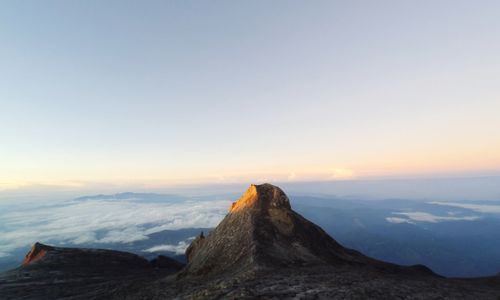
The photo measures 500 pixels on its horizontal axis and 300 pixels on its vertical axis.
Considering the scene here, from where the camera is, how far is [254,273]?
29.5 metres

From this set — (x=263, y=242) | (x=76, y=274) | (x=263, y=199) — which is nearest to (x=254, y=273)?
(x=263, y=242)

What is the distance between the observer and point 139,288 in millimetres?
39625

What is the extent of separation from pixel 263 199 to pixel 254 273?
27.0 m

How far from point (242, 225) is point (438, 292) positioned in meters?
27.5

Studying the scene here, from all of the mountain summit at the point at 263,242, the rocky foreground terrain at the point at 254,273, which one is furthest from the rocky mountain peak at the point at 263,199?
the rocky foreground terrain at the point at 254,273

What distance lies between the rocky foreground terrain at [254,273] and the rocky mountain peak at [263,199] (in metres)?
0.19

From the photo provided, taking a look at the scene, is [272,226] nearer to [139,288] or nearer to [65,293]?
[139,288]

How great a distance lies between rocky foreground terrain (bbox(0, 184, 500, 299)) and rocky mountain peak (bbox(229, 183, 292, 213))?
192 millimetres

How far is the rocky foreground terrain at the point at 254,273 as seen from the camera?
25811 mm

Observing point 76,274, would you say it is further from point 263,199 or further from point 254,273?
point 254,273

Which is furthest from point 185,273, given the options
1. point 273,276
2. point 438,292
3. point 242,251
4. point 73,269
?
point 73,269

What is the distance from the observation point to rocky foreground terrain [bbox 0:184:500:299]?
25.8 m

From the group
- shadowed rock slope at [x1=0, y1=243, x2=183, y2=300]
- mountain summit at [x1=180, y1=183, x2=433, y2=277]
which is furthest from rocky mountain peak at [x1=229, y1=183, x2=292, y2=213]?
shadowed rock slope at [x1=0, y1=243, x2=183, y2=300]

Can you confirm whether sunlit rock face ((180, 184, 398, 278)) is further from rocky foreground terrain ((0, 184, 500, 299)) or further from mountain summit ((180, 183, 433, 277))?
rocky foreground terrain ((0, 184, 500, 299))
